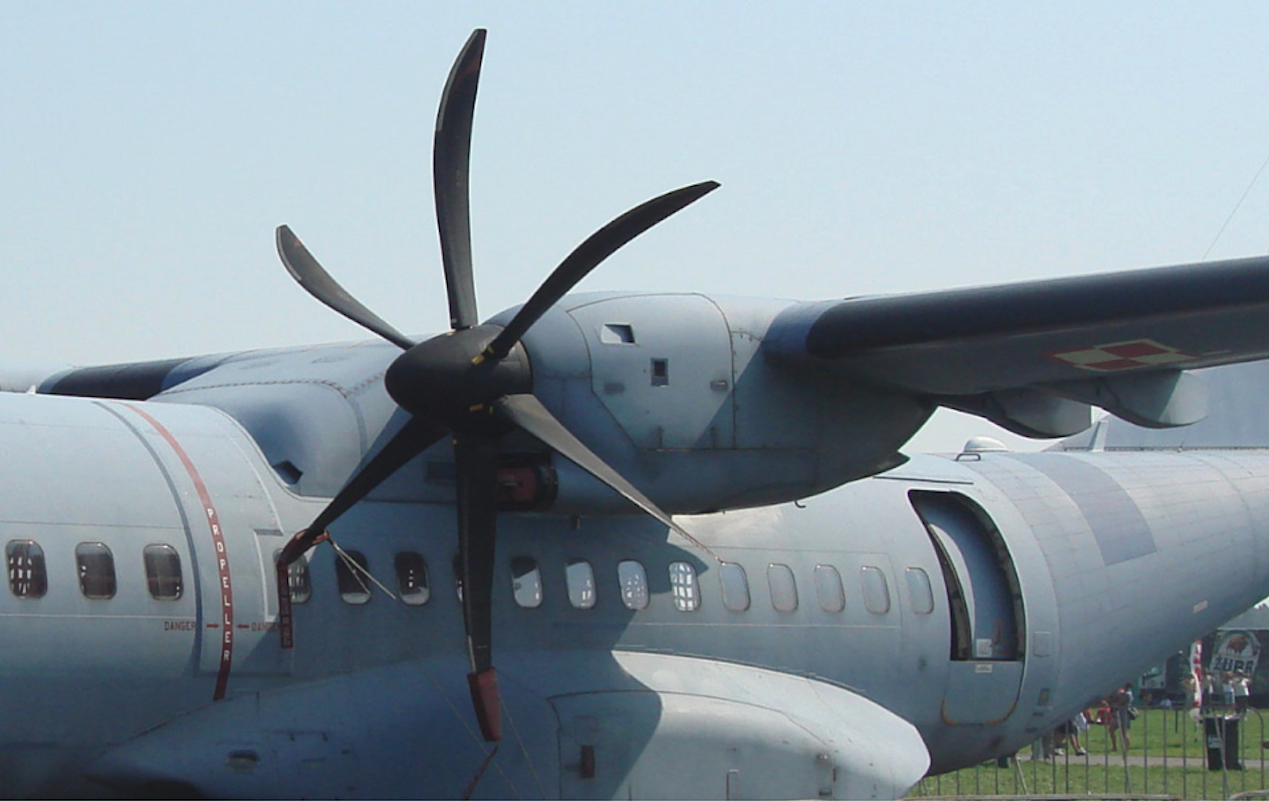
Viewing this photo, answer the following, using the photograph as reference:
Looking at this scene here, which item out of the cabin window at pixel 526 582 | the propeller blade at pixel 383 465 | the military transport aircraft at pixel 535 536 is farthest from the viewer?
the cabin window at pixel 526 582

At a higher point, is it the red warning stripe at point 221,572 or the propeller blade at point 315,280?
the propeller blade at point 315,280

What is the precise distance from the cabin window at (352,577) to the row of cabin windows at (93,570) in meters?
1.11

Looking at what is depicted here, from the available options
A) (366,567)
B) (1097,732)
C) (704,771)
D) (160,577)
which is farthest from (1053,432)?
(1097,732)

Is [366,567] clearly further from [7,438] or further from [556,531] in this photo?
[7,438]

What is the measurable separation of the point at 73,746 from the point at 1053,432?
733 centimetres

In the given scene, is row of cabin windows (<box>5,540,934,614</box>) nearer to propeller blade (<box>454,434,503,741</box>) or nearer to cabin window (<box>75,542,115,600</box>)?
cabin window (<box>75,542,115,600</box>)

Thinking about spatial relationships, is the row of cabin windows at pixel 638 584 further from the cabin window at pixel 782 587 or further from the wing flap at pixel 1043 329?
the wing flap at pixel 1043 329

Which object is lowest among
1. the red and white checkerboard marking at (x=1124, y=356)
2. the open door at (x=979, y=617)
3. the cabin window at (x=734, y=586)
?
the open door at (x=979, y=617)

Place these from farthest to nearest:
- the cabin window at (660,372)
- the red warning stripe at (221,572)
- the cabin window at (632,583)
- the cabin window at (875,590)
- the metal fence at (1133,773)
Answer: the metal fence at (1133,773)
the cabin window at (875,590)
the cabin window at (632,583)
the cabin window at (660,372)
the red warning stripe at (221,572)

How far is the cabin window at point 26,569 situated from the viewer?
9266 mm

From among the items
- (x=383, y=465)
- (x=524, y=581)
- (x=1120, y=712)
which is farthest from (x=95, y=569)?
(x=1120, y=712)

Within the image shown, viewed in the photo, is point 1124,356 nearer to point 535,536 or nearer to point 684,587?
point 684,587

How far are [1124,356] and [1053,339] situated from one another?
23.6 inches

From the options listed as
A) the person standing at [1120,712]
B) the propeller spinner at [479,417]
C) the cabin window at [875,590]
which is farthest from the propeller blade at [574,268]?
the person standing at [1120,712]
